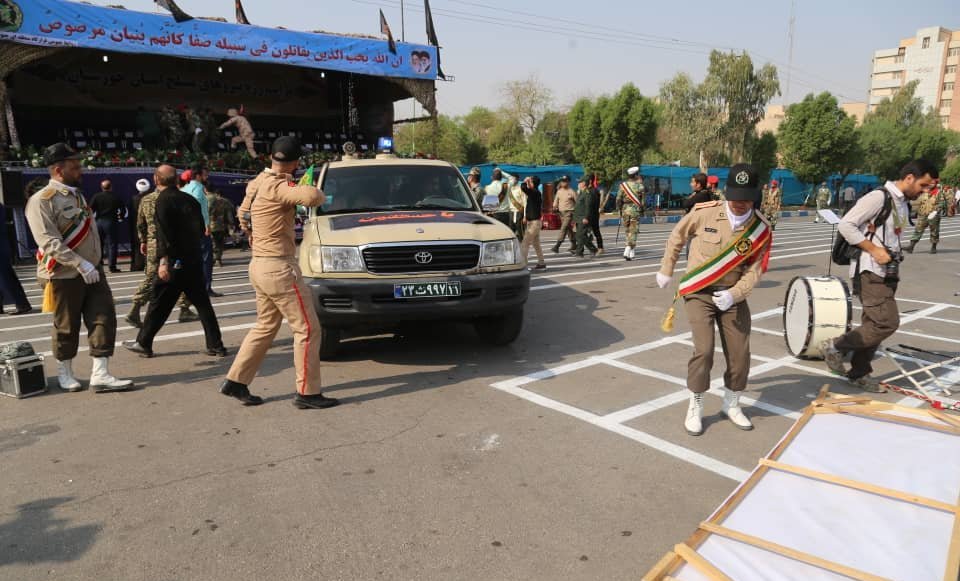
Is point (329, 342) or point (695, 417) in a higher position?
point (329, 342)

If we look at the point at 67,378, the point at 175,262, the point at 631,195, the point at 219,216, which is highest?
the point at 631,195

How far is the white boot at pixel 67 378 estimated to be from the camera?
5.18 m

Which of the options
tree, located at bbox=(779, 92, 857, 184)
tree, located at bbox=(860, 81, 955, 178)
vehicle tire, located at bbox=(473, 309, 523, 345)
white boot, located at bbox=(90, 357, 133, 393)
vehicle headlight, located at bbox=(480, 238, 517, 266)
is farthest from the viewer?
tree, located at bbox=(860, 81, 955, 178)

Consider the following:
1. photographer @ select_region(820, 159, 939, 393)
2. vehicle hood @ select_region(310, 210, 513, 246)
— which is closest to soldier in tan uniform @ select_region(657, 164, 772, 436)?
photographer @ select_region(820, 159, 939, 393)

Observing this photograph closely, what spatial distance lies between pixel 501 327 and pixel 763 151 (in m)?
46.7

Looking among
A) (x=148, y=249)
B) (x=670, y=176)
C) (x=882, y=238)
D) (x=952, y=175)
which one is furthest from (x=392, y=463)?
(x=952, y=175)

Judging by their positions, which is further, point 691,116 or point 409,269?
point 691,116

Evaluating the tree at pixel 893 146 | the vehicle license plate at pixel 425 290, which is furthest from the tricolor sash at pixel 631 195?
the tree at pixel 893 146

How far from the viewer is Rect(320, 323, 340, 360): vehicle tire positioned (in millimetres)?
5785

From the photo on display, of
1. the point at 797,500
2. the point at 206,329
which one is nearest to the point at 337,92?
the point at 206,329

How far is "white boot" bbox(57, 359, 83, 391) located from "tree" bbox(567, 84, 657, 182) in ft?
102

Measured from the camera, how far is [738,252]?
4.23 meters

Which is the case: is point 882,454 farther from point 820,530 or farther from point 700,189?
point 700,189

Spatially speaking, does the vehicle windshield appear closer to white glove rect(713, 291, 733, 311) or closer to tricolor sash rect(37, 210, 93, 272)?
tricolor sash rect(37, 210, 93, 272)
